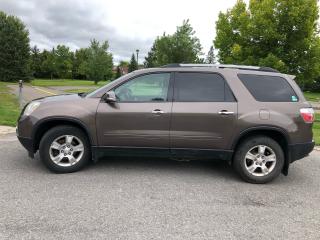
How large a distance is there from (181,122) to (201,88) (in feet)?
2.07

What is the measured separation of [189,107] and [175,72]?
2.02ft

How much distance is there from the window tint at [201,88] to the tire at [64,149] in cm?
163

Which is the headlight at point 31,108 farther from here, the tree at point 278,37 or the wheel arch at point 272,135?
the tree at point 278,37

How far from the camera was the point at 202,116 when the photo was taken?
202 inches

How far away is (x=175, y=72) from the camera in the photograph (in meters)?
5.35

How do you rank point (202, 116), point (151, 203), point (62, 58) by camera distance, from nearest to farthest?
point (151, 203)
point (202, 116)
point (62, 58)

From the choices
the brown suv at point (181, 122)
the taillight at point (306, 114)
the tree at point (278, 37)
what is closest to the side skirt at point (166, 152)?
the brown suv at point (181, 122)

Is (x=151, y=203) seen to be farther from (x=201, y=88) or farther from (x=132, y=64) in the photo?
(x=132, y=64)

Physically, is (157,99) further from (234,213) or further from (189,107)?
(234,213)

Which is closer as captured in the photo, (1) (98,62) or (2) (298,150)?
(2) (298,150)

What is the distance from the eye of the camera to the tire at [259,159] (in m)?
5.20

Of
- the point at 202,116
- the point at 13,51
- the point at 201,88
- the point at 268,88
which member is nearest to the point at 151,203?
the point at 202,116

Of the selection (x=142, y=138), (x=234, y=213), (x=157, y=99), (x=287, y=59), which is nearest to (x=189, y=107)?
(x=157, y=99)

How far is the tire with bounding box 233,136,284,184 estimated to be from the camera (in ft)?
17.1
